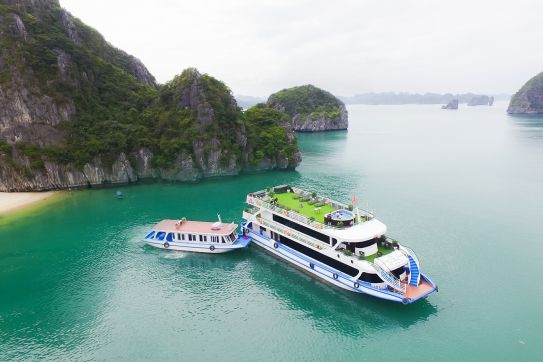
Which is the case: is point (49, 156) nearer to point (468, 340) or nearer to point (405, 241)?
point (405, 241)

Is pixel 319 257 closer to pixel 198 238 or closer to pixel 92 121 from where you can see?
pixel 198 238

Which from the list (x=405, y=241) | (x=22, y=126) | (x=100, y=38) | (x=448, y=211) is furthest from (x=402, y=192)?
(x=100, y=38)

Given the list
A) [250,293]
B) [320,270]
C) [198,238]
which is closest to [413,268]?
[320,270]

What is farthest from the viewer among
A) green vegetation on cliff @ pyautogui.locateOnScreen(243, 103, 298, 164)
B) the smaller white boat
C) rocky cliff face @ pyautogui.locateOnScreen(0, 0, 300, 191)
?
green vegetation on cliff @ pyautogui.locateOnScreen(243, 103, 298, 164)

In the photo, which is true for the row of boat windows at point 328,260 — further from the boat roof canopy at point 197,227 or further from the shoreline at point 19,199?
the shoreline at point 19,199

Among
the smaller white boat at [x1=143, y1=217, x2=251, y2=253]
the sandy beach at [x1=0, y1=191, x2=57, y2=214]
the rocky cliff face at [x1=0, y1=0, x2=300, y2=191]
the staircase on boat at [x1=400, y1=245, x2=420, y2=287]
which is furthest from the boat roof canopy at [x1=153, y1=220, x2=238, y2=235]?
the sandy beach at [x1=0, y1=191, x2=57, y2=214]

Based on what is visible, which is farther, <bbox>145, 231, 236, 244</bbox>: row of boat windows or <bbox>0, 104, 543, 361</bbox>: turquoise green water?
<bbox>145, 231, 236, 244</bbox>: row of boat windows

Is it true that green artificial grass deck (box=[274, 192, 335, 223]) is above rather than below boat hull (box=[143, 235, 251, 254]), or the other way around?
above

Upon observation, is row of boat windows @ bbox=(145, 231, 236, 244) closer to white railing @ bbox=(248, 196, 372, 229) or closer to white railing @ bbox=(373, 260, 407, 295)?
white railing @ bbox=(248, 196, 372, 229)
